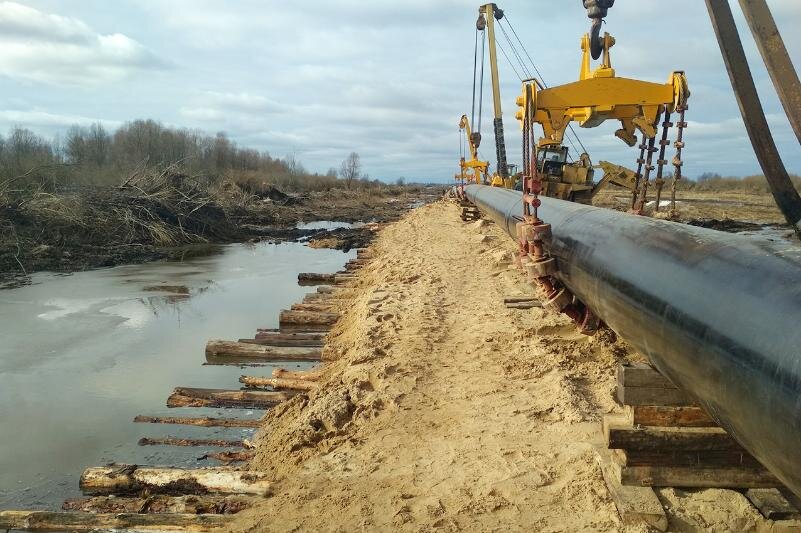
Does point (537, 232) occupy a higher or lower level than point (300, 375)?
higher

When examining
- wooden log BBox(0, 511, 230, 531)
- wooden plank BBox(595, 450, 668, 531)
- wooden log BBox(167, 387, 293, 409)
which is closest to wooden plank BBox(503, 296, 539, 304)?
wooden log BBox(167, 387, 293, 409)

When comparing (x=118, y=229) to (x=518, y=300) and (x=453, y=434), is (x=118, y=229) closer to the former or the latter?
(x=518, y=300)

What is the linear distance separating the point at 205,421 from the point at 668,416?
4.28 meters

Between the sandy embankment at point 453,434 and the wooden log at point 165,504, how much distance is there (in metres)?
0.22

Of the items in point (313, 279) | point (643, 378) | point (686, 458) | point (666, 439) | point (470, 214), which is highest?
point (470, 214)

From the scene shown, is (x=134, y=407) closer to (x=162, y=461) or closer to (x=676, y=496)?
(x=162, y=461)

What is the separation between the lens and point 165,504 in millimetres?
4031

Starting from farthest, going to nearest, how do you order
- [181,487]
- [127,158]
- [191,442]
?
[127,158] → [191,442] → [181,487]

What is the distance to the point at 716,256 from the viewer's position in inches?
96.7

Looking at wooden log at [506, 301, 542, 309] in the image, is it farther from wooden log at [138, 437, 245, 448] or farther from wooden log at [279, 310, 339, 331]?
wooden log at [138, 437, 245, 448]

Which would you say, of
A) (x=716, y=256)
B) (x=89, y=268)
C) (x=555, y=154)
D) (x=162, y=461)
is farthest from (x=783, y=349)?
(x=89, y=268)

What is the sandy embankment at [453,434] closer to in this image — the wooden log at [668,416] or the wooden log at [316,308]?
the wooden log at [668,416]

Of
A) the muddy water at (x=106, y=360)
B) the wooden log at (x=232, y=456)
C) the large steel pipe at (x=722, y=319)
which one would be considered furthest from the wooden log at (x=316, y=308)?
the large steel pipe at (x=722, y=319)

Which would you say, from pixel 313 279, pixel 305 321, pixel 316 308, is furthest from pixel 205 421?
pixel 313 279
